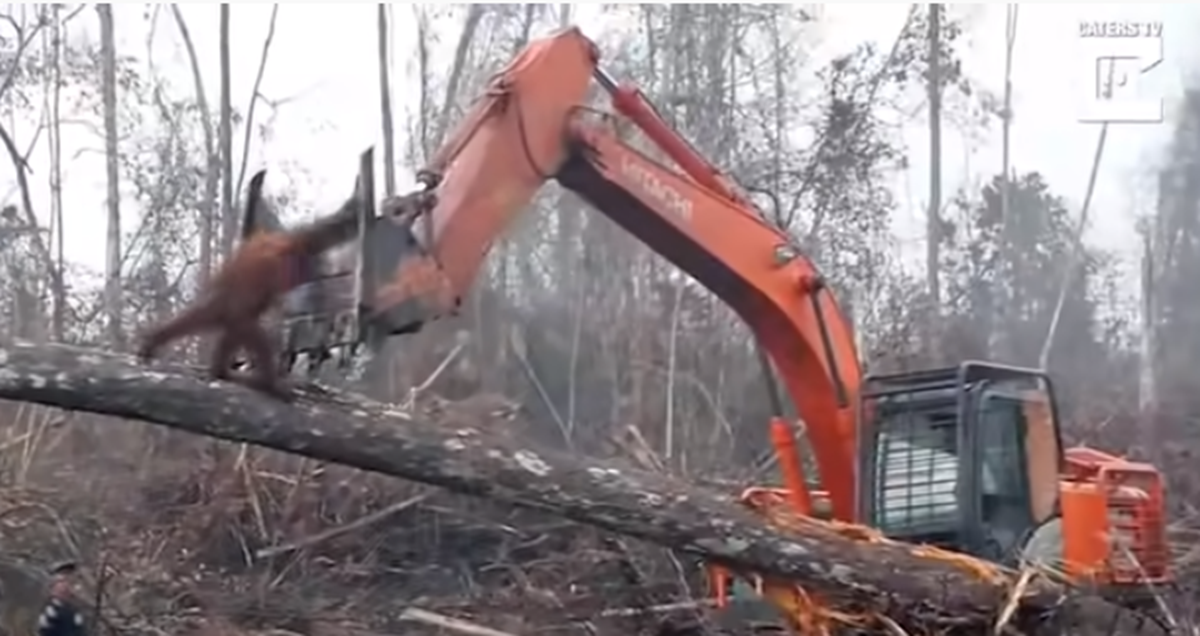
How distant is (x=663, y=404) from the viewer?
10078 mm

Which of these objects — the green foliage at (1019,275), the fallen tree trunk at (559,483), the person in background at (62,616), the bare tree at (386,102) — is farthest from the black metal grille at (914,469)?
the green foliage at (1019,275)

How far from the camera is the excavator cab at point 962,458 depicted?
17.3ft

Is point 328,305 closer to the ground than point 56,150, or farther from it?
closer to the ground

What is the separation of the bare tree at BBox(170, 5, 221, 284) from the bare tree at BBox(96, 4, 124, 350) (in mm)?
487

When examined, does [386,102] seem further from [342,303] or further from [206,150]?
[342,303]

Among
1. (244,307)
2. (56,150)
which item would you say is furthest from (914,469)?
(56,150)

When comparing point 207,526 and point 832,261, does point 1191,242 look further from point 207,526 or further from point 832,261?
point 207,526

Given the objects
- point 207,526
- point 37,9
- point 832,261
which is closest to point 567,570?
point 207,526

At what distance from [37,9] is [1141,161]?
6.33 m

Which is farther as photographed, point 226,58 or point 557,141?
point 226,58

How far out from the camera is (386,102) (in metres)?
9.54

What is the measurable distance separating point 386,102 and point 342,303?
5.35m

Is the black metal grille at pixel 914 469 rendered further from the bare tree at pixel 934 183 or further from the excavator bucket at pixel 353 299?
the bare tree at pixel 934 183

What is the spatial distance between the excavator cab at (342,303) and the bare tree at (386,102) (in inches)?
160
